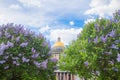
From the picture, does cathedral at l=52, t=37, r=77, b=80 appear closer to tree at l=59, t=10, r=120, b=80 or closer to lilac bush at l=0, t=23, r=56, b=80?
tree at l=59, t=10, r=120, b=80

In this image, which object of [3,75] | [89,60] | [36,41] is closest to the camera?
[3,75]

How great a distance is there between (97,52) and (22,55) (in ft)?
12.9

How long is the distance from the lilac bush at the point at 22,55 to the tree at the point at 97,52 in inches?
78.8

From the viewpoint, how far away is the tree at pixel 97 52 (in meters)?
14.8

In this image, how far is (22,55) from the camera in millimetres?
13055

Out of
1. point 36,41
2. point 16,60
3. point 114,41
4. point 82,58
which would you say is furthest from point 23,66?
point 114,41

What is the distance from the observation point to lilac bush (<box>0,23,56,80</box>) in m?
12.8

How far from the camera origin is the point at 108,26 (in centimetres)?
1573

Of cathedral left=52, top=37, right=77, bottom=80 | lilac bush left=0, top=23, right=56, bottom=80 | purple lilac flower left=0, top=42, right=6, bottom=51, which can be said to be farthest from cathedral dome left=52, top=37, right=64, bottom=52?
purple lilac flower left=0, top=42, right=6, bottom=51

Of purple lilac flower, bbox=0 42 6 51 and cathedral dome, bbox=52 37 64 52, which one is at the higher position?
cathedral dome, bbox=52 37 64 52

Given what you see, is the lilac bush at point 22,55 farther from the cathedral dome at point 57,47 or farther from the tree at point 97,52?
the cathedral dome at point 57,47

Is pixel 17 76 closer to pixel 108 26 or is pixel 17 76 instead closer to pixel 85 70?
pixel 85 70

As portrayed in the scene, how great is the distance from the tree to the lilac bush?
200 centimetres

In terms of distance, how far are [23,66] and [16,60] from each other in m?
0.39
